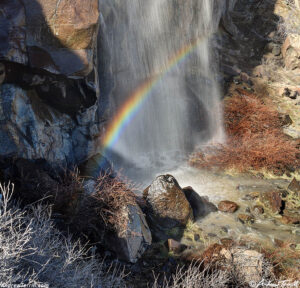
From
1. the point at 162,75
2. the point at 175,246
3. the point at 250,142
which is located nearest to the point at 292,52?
the point at 250,142

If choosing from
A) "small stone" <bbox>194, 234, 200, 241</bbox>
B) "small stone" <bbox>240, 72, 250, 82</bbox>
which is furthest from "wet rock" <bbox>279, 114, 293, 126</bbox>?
"small stone" <bbox>194, 234, 200, 241</bbox>

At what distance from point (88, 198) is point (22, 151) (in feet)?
4.62

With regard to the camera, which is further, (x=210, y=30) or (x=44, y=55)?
(x=210, y=30)

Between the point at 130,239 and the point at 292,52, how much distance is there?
34.3ft

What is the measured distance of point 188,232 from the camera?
5.93m

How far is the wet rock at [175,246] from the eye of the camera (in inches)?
211

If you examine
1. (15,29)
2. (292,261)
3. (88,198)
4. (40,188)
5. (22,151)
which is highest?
(15,29)

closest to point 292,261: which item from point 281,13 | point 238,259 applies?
point 238,259

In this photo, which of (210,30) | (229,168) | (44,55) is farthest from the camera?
(210,30)

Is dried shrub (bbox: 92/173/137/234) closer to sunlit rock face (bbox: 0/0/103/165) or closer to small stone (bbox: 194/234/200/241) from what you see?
sunlit rock face (bbox: 0/0/103/165)

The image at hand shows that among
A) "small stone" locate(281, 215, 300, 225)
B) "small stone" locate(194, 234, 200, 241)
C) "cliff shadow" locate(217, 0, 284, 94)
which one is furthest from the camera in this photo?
"cliff shadow" locate(217, 0, 284, 94)

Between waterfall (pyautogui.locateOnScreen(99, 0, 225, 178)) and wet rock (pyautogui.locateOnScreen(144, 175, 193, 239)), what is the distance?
2391 millimetres

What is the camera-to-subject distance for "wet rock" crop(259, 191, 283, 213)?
6.61 meters

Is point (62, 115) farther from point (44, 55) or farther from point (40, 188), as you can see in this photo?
point (40, 188)
